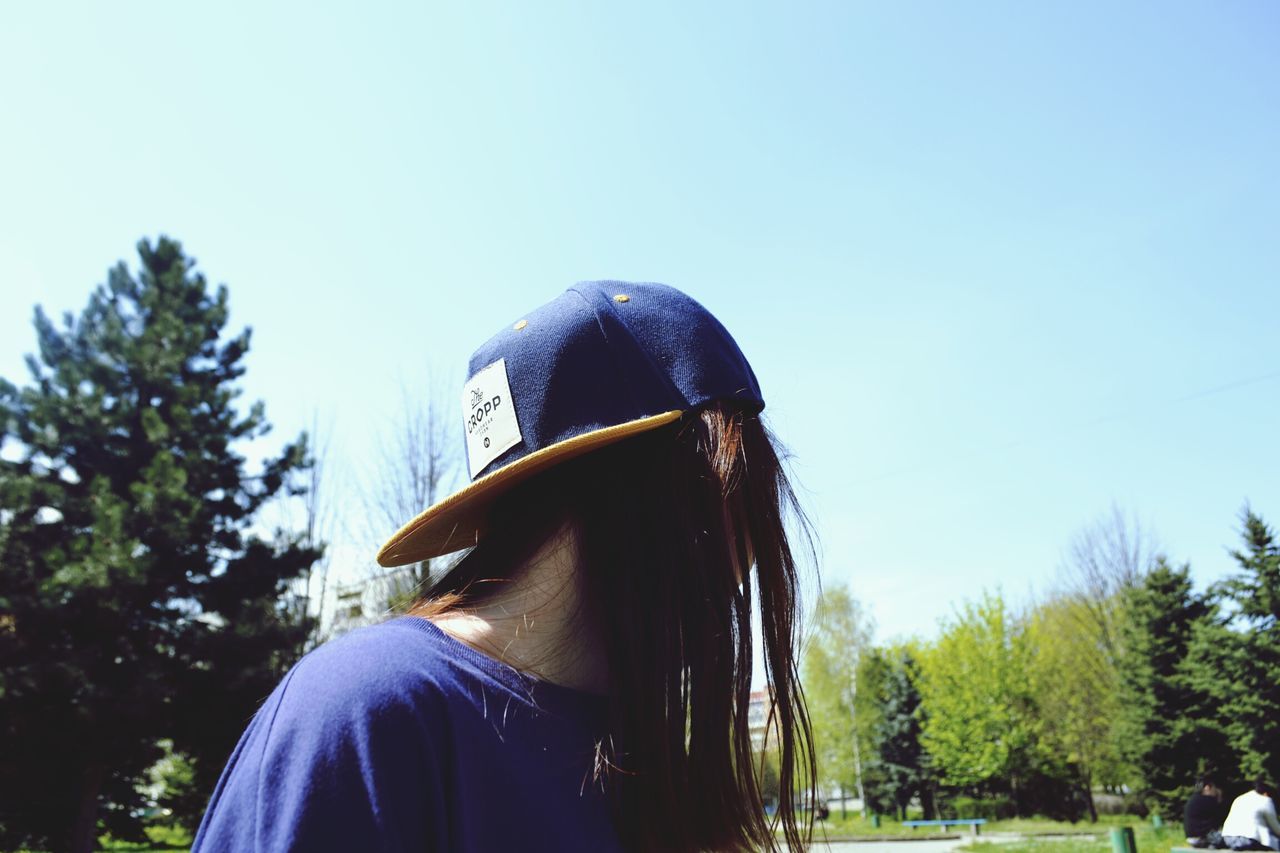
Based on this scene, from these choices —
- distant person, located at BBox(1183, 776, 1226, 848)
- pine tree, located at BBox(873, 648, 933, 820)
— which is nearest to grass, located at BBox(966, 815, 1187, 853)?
distant person, located at BBox(1183, 776, 1226, 848)

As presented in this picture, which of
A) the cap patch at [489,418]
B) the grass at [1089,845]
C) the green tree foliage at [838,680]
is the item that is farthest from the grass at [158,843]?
the green tree foliage at [838,680]

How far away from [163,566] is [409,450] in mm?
6176

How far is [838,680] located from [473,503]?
39.4 m

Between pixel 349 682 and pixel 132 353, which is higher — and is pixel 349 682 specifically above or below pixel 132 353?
below

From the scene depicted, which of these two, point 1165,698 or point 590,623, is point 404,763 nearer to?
point 590,623

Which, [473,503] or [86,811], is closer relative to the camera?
[473,503]

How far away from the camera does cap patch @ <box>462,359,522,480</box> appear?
119cm

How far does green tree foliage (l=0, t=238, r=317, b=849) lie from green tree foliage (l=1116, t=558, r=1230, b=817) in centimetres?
2411

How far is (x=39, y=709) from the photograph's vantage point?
14867mm

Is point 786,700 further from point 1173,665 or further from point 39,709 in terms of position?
point 1173,665

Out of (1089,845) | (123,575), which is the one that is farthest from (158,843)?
(1089,845)

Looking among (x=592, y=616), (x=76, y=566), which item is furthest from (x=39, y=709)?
(x=592, y=616)

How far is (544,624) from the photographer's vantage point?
1102 mm

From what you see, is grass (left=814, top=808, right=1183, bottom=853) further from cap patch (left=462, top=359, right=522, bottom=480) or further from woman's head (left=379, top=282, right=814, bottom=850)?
cap patch (left=462, top=359, right=522, bottom=480)
